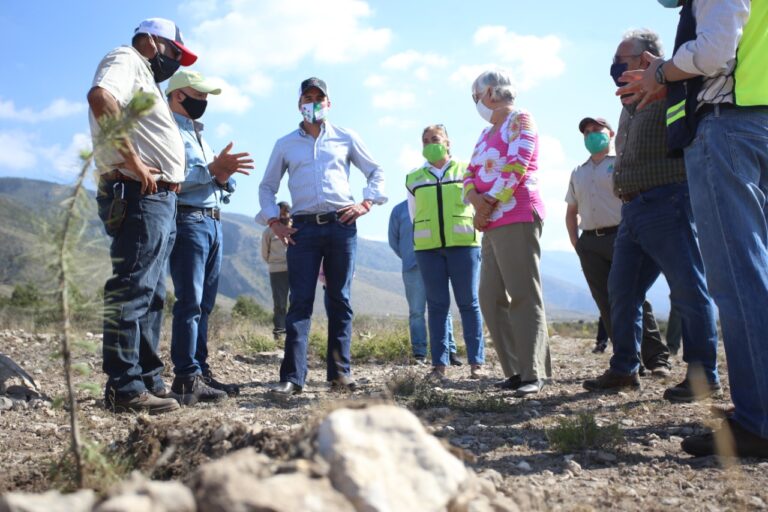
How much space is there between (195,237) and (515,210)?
8.12 feet

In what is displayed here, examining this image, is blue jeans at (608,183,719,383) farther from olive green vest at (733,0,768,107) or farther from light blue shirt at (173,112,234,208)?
light blue shirt at (173,112,234,208)

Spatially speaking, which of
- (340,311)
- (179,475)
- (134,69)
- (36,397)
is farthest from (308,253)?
(179,475)

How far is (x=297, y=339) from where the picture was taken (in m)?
5.27

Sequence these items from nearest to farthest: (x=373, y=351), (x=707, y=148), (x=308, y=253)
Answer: (x=707, y=148), (x=308, y=253), (x=373, y=351)

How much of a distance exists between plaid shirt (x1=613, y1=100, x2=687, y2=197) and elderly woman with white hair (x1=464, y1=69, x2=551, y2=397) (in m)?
0.66

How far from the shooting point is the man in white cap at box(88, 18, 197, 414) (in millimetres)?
3867

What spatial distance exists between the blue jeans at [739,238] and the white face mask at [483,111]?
231 cm

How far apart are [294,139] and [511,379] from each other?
2.74m

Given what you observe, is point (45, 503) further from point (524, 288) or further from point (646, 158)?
point (646, 158)

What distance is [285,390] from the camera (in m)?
5.05

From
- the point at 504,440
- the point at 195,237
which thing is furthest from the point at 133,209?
the point at 504,440

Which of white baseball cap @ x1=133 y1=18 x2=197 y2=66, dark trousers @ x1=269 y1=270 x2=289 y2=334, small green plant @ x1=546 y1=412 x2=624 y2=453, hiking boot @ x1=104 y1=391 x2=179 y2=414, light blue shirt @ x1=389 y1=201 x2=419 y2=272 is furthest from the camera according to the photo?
dark trousers @ x1=269 y1=270 x2=289 y2=334

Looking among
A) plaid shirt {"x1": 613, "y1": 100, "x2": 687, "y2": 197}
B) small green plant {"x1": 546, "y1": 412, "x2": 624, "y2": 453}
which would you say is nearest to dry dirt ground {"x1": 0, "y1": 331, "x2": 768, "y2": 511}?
small green plant {"x1": 546, "y1": 412, "x2": 624, "y2": 453}

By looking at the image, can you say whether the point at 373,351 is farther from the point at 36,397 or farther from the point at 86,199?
the point at 86,199
